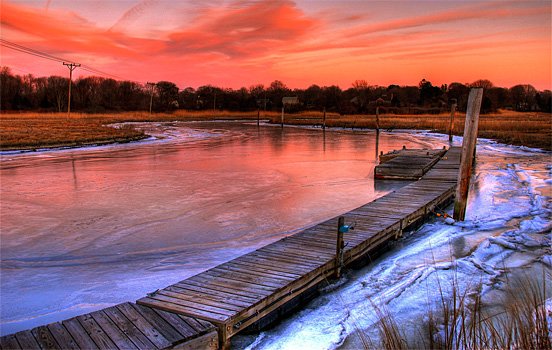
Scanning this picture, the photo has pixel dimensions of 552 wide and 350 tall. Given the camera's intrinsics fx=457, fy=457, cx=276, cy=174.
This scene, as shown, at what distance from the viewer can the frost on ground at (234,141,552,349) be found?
4699 millimetres

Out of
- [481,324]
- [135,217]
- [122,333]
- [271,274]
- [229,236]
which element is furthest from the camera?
[135,217]

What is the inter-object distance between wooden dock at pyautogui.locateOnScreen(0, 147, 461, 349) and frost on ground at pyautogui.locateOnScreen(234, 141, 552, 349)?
0.28m

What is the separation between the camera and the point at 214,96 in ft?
299

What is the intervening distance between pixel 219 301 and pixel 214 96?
292 feet

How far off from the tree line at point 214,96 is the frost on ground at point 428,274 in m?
60.8

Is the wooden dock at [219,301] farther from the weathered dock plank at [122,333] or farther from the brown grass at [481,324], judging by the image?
the brown grass at [481,324]

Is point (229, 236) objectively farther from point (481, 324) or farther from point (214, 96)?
point (214, 96)

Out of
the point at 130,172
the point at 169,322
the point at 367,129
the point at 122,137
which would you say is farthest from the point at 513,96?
the point at 169,322

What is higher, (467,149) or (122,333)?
(467,149)

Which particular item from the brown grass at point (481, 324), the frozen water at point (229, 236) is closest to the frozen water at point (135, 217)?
the frozen water at point (229, 236)

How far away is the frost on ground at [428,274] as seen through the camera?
4.70 meters

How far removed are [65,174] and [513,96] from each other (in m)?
109

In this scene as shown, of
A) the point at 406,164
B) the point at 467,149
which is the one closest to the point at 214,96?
the point at 406,164

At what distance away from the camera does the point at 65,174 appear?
47.3ft
